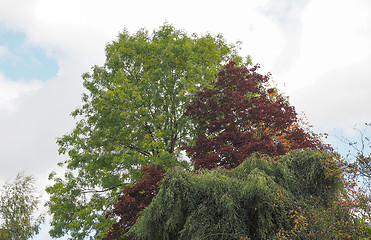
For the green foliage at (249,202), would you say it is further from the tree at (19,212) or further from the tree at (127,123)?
the tree at (19,212)

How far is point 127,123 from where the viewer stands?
16.5m

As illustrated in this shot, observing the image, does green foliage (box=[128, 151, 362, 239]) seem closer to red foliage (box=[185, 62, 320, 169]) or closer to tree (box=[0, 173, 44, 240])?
red foliage (box=[185, 62, 320, 169])

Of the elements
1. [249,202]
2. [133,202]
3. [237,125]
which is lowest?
[249,202]

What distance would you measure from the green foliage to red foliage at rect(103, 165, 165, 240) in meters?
1.41

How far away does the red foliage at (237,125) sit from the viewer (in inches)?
518

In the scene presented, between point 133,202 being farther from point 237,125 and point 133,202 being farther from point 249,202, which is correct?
point 237,125

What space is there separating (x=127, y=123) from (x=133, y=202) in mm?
5650

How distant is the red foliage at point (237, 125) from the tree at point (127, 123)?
1827mm

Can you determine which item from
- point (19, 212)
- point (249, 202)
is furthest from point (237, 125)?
point (19, 212)

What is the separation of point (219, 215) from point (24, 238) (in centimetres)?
2400

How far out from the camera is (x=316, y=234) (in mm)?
8055

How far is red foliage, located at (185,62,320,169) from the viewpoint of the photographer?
13.1 meters

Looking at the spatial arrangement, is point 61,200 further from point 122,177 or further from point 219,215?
point 219,215

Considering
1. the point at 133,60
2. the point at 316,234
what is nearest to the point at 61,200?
the point at 133,60
